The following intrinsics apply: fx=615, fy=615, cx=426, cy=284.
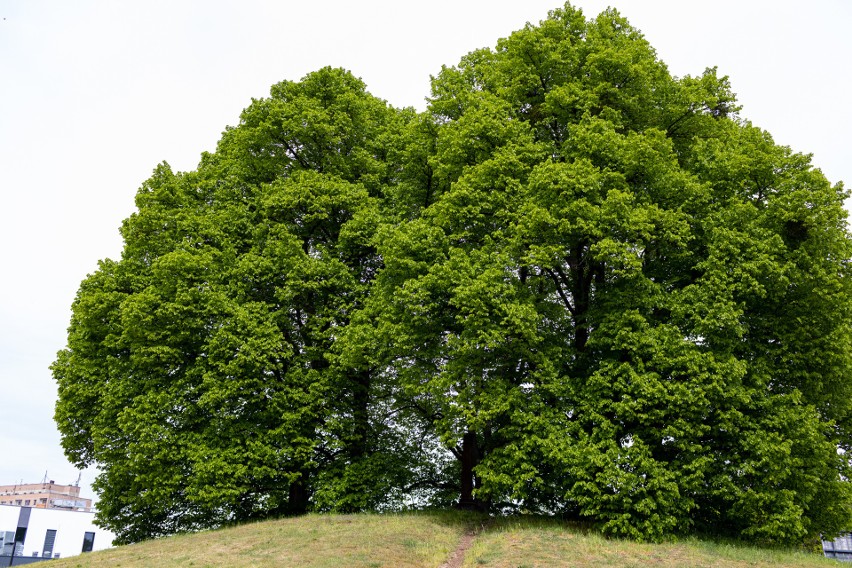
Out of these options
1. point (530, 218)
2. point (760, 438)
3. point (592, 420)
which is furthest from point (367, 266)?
point (760, 438)

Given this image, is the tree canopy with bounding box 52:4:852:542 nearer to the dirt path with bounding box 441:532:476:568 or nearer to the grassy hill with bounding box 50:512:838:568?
the grassy hill with bounding box 50:512:838:568

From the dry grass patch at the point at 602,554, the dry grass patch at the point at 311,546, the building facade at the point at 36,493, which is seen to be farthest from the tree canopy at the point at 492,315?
the building facade at the point at 36,493

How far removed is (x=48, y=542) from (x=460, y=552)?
2119 inches

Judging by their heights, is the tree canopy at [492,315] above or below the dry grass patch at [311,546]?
above

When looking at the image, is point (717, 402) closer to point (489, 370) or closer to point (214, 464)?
point (489, 370)

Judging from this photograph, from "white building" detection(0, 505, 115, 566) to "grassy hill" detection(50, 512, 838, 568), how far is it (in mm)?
40266

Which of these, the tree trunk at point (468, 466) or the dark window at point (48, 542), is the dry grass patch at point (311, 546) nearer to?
the tree trunk at point (468, 466)

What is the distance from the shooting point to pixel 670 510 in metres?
16.7

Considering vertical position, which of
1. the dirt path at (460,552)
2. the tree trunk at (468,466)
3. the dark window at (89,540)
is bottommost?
the dark window at (89,540)

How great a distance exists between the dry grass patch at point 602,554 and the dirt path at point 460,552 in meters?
0.27

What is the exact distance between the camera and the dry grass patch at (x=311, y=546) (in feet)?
48.1

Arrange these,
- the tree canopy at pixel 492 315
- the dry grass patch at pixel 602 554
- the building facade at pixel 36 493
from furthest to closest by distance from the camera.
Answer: the building facade at pixel 36 493, the tree canopy at pixel 492 315, the dry grass patch at pixel 602 554

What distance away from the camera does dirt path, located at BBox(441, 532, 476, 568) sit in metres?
14.6

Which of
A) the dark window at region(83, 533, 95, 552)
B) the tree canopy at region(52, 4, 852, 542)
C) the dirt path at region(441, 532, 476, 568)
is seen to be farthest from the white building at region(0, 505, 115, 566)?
the dirt path at region(441, 532, 476, 568)
